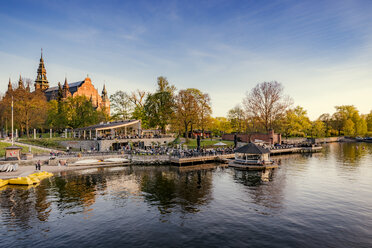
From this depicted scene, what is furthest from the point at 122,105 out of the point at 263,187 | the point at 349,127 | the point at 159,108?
the point at 349,127

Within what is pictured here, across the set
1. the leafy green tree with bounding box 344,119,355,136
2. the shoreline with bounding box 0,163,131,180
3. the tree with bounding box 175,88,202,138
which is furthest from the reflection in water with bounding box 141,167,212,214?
the leafy green tree with bounding box 344,119,355,136

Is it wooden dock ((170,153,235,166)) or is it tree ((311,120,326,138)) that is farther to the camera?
tree ((311,120,326,138))

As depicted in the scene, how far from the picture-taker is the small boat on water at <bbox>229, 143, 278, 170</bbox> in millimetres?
39469

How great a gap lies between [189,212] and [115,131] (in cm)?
4446

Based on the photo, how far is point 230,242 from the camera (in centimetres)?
1439

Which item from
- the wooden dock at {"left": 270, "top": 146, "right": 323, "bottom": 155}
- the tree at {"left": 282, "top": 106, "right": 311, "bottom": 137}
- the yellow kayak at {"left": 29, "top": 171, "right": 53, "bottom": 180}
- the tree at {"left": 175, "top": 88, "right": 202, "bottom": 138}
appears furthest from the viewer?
the tree at {"left": 282, "top": 106, "right": 311, "bottom": 137}

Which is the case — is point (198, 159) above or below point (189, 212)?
above

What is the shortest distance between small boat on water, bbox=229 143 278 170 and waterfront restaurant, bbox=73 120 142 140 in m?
28.6

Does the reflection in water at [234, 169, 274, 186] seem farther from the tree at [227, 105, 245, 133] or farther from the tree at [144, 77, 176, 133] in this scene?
the tree at [227, 105, 245, 133]

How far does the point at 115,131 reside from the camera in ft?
194

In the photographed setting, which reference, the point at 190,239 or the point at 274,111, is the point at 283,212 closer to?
the point at 190,239

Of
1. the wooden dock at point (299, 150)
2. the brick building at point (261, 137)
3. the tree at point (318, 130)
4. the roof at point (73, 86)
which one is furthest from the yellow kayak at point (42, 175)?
the tree at point (318, 130)

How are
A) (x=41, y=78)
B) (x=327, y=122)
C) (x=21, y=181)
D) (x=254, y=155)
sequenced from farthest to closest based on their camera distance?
(x=327, y=122) < (x=41, y=78) < (x=254, y=155) < (x=21, y=181)

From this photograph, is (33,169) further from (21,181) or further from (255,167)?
(255,167)
